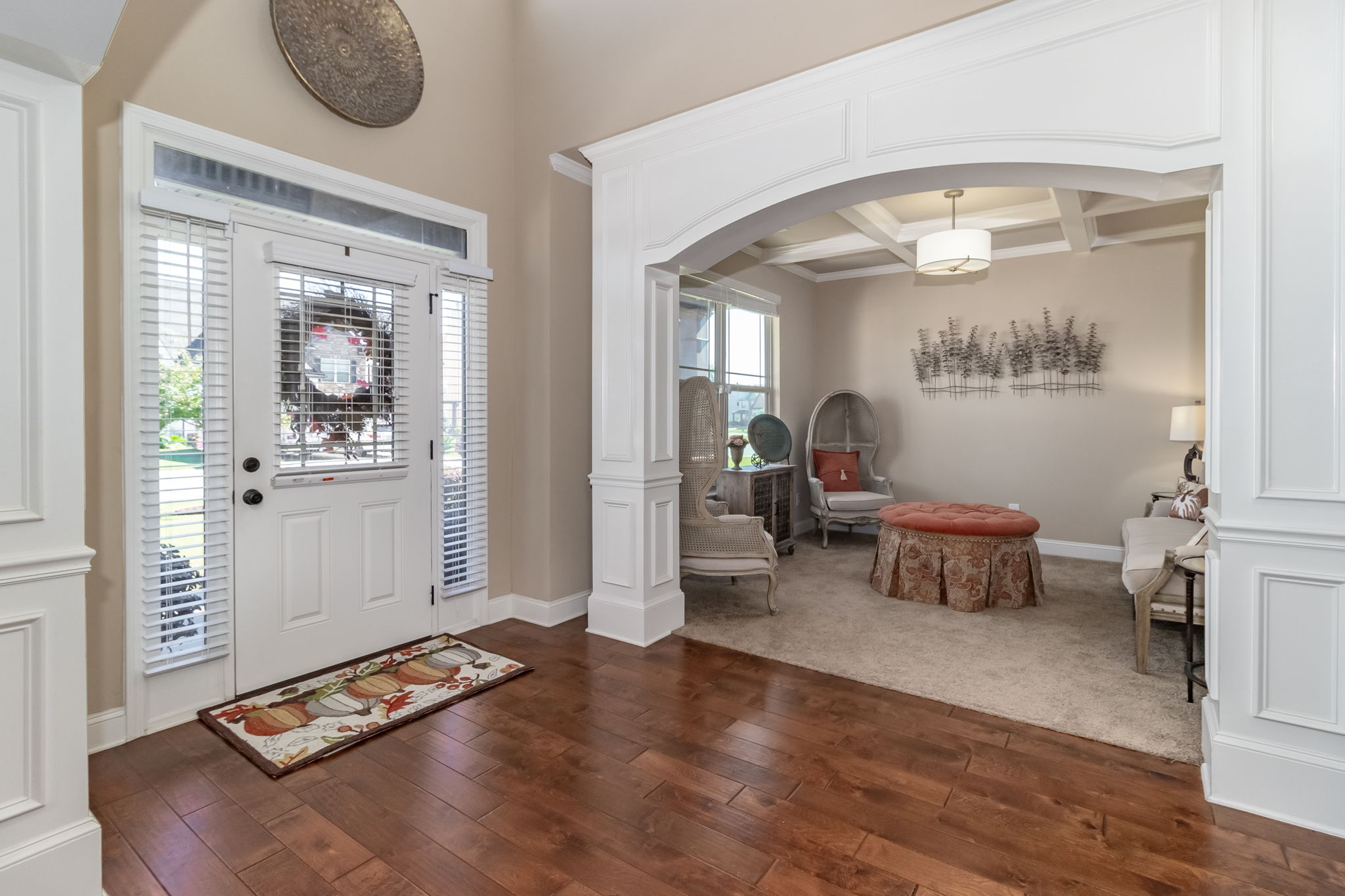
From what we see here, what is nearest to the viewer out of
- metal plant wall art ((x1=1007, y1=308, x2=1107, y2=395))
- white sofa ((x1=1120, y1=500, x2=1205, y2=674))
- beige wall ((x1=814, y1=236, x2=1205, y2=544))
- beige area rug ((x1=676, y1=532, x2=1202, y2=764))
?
beige area rug ((x1=676, y1=532, x2=1202, y2=764))

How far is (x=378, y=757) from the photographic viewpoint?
2.39m

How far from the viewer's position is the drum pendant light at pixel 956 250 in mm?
4379

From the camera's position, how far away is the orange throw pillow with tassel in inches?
251

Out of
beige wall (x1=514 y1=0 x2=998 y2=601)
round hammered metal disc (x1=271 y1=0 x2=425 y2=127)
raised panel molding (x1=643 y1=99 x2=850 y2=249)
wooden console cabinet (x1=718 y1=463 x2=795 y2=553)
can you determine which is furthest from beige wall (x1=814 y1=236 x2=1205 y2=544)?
round hammered metal disc (x1=271 y1=0 x2=425 y2=127)

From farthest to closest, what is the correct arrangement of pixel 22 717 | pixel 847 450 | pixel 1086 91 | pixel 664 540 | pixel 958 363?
pixel 847 450
pixel 958 363
pixel 664 540
pixel 1086 91
pixel 22 717

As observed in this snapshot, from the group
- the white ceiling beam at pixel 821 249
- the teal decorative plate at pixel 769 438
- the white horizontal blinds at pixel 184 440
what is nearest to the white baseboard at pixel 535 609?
the white horizontal blinds at pixel 184 440

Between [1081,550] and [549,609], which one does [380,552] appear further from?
[1081,550]

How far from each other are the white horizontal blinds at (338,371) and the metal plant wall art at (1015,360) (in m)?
4.97

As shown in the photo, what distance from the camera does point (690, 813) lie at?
205 cm

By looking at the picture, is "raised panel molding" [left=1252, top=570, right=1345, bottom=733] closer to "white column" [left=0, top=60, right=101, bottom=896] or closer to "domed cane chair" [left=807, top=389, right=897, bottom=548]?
"white column" [left=0, top=60, right=101, bottom=896]

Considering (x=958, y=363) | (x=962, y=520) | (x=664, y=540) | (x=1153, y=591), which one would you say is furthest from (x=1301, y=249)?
(x=958, y=363)

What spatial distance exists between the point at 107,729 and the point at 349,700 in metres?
0.81

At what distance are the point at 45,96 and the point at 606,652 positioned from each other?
2904 millimetres

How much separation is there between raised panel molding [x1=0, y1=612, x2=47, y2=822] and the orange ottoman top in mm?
4173
